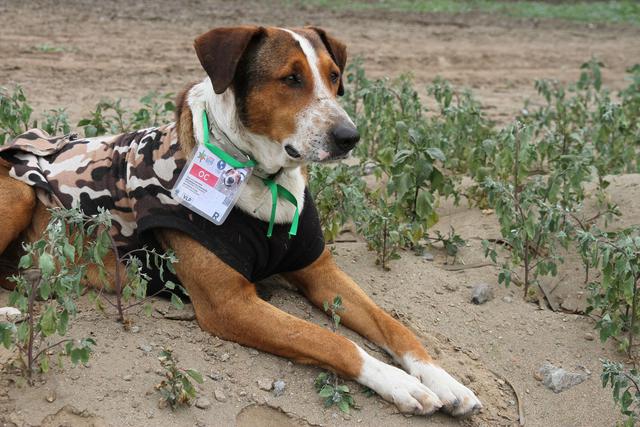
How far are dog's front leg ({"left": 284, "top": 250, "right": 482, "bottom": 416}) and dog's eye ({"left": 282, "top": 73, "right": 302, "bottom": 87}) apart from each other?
954mm

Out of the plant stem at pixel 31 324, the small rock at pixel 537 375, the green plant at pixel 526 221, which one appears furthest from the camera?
the green plant at pixel 526 221

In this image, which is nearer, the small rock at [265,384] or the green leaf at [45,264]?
the green leaf at [45,264]

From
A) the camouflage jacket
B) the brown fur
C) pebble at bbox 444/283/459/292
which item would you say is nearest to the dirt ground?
pebble at bbox 444/283/459/292

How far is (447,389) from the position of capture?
12.6 ft

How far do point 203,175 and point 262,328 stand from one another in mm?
742

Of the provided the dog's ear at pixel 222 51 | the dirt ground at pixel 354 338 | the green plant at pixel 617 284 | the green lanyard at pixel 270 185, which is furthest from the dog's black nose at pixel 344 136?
the green plant at pixel 617 284

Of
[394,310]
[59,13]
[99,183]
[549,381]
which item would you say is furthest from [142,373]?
[59,13]

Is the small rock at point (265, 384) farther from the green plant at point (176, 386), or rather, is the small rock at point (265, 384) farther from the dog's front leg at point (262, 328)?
the green plant at point (176, 386)

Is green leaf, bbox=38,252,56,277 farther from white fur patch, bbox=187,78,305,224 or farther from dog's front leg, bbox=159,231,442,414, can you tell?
white fur patch, bbox=187,78,305,224

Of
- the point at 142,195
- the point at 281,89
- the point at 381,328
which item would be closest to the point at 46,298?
the point at 142,195

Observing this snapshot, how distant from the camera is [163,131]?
4316mm

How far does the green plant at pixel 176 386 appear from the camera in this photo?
350cm

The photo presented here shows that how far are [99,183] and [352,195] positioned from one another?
1.43 metres

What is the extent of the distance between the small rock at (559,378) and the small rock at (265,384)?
1352 mm
